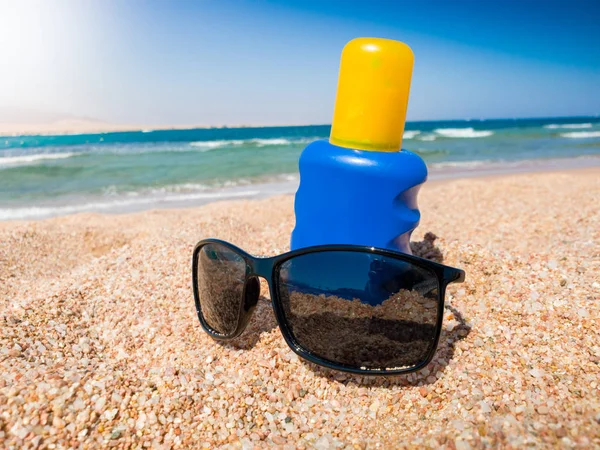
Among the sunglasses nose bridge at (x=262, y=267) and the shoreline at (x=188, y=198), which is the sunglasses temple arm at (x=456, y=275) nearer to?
the sunglasses nose bridge at (x=262, y=267)

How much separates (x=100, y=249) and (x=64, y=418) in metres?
2.34

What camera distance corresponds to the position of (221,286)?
5.73ft

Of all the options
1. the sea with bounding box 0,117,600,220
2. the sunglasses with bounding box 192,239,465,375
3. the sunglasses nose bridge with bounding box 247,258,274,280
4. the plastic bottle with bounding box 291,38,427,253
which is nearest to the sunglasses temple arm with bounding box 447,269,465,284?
the sunglasses with bounding box 192,239,465,375

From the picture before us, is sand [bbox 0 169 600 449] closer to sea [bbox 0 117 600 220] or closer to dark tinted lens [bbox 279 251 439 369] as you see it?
dark tinted lens [bbox 279 251 439 369]

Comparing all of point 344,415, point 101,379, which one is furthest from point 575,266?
point 101,379

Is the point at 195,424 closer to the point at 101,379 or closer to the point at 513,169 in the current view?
the point at 101,379

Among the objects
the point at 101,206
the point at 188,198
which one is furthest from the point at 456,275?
the point at 188,198

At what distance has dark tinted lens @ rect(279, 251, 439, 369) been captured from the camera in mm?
1419

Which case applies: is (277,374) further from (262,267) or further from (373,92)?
(373,92)

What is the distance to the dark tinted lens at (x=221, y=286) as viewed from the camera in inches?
66.1

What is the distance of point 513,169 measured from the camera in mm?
10422

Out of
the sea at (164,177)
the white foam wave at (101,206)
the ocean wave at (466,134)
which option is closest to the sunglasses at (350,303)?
the sea at (164,177)

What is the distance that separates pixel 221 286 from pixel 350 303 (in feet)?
1.83

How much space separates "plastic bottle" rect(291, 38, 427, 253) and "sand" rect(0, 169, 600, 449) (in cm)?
51
